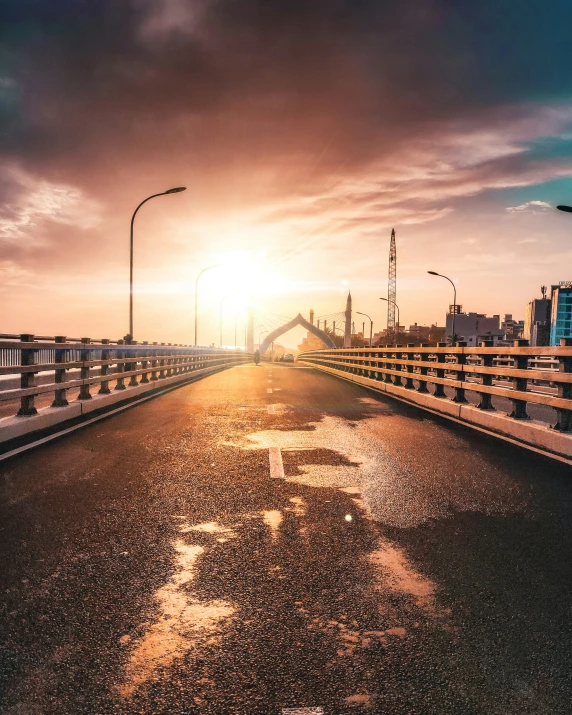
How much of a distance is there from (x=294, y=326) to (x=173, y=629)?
17938 cm

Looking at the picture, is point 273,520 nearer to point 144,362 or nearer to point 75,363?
point 75,363

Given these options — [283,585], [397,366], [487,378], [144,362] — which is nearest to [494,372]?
[487,378]

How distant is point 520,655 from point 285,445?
5.82 m

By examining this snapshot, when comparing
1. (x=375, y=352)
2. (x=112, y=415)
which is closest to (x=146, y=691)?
(x=112, y=415)

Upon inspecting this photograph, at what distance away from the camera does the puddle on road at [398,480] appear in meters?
→ 5.52

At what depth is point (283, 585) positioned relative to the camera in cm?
375

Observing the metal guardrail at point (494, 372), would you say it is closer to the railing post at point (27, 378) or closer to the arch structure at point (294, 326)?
the railing post at point (27, 378)

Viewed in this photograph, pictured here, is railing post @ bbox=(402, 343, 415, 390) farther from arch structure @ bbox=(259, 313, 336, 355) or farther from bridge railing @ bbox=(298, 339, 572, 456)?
arch structure @ bbox=(259, 313, 336, 355)

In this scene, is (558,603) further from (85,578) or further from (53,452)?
(53,452)

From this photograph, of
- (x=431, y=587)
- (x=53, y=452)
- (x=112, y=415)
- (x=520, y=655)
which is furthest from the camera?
(x=112, y=415)

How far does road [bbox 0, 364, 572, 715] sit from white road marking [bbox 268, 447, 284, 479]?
2.2 inches

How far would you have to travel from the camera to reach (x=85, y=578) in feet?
12.6

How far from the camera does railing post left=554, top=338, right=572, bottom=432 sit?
8.04 meters

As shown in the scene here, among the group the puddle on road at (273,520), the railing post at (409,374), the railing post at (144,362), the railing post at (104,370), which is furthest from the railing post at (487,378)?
the railing post at (144,362)
